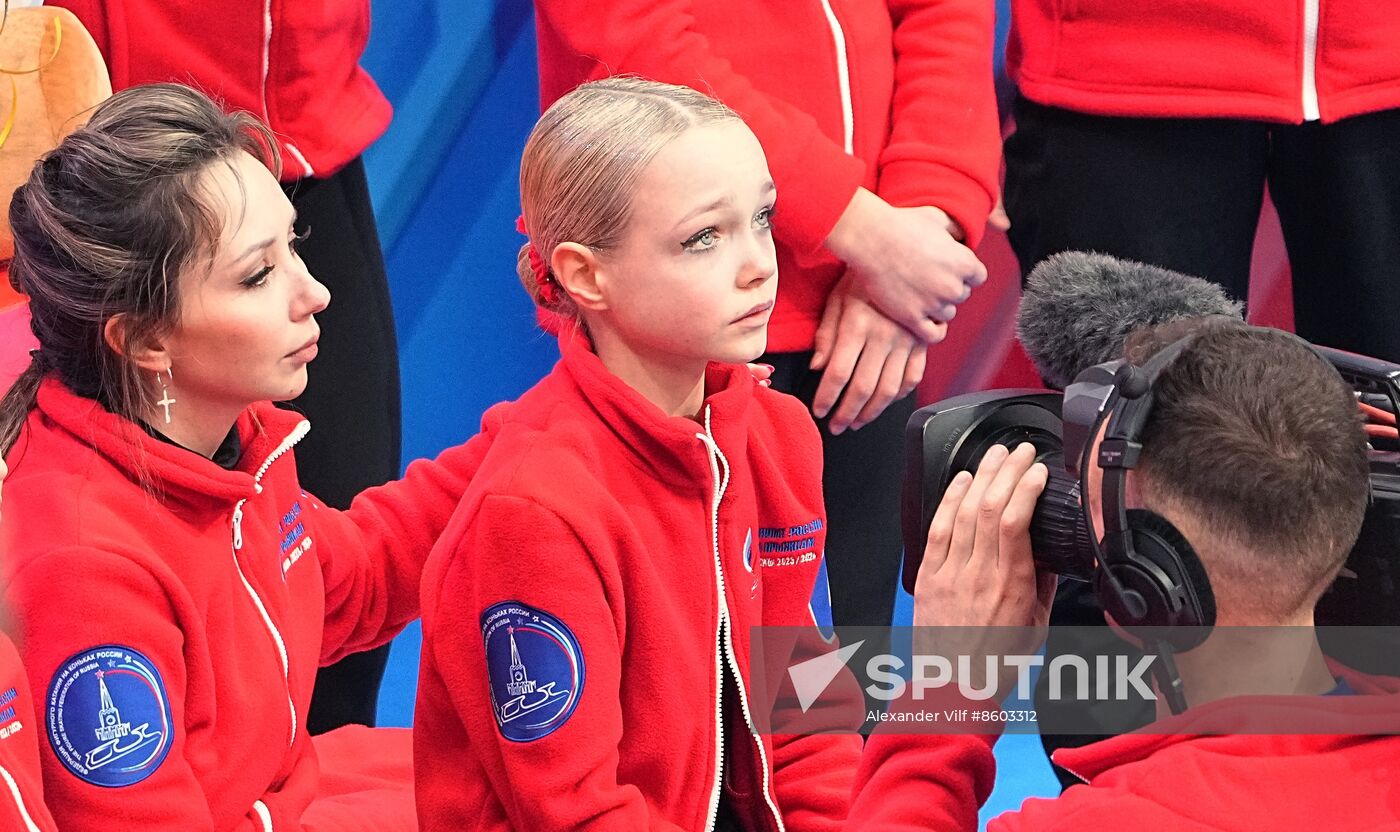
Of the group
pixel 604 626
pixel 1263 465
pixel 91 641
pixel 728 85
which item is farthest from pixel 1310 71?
pixel 91 641

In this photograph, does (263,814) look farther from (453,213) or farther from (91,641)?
(453,213)

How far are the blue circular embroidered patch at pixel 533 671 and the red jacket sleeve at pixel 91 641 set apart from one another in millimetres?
253

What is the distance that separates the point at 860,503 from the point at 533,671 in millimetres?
667

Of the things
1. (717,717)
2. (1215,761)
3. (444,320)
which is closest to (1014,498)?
(1215,761)

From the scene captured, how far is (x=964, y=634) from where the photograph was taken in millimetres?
1201

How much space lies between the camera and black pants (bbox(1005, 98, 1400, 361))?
6.08ft

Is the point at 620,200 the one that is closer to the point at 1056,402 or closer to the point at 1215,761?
the point at 1056,402

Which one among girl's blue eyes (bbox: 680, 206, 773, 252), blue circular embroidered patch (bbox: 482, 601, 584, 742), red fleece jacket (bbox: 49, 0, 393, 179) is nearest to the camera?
blue circular embroidered patch (bbox: 482, 601, 584, 742)

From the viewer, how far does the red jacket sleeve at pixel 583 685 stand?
1.27 m

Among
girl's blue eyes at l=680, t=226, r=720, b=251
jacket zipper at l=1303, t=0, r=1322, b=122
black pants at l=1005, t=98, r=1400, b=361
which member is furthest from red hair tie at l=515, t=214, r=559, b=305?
jacket zipper at l=1303, t=0, r=1322, b=122

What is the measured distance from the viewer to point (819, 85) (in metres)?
1.77

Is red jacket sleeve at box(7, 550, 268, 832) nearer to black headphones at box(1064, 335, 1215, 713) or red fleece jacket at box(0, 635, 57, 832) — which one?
red fleece jacket at box(0, 635, 57, 832)

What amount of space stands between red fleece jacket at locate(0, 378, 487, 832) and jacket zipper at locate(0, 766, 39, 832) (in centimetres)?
7

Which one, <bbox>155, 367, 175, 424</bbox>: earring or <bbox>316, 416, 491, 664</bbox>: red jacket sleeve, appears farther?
<bbox>316, 416, 491, 664</bbox>: red jacket sleeve
